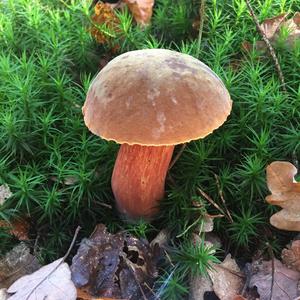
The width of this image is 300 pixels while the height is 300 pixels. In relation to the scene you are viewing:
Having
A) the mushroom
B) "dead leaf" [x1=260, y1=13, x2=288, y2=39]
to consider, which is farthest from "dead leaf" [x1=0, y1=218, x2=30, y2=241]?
"dead leaf" [x1=260, y1=13, x2=288, y2=39]

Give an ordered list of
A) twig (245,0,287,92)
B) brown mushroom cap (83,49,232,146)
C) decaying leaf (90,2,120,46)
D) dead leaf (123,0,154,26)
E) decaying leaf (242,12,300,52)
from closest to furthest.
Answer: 1. brown mushroom cap (83,49,232,146)
2. twig (245,0,287,92)
3. decaying leaf (242,12,300,52)
4. decaying leaf (90,2,120,46)
5. dead leaf (123,0,154,26)

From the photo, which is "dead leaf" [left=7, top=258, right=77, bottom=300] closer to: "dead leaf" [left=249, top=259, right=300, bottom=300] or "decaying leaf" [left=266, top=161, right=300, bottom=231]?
"dead leaf" [left=249, top=259, right=300, bottom=300]

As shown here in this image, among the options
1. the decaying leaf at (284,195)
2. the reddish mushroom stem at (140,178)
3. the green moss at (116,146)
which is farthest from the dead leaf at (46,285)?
the decaying leaf at (284,195)

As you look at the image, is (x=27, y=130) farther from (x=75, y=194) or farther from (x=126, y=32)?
(x=126, y=32)

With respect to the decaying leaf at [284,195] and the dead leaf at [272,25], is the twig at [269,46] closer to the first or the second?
the dead leaf at [272,25]

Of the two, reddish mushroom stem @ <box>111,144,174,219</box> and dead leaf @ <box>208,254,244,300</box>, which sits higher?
reddish mushroom stem @ <box>111,144,174,219</box>
